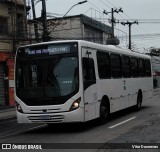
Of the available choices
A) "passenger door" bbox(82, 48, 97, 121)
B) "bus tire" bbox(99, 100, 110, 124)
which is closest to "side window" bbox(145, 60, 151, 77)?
"bus tire" bbox(99, 100, 110, 124)

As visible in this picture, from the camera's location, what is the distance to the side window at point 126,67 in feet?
64.3

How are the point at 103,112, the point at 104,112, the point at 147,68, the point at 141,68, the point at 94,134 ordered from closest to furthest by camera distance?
the point at 94,134, the point at 103,112, the point at 104,112, the point at 141,68, the point at 147,68

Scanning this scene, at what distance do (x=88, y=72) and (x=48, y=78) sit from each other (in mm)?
1412

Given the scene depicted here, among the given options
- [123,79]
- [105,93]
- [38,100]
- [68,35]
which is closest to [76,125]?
[105,93]

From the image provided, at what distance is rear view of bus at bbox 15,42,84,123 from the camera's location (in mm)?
13891

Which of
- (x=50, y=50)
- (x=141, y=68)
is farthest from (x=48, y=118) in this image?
(x=141, y=68)

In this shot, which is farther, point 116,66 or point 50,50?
point 116,66

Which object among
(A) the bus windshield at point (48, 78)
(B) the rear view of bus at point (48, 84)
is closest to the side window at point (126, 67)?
(B) the rear view of bus at point (48, 84)

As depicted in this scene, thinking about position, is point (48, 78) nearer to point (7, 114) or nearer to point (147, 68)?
point (7, 114)

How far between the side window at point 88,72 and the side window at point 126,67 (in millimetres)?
4434

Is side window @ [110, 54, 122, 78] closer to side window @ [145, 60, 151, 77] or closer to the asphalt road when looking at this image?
the asphalt road

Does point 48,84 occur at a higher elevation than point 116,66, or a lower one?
lower

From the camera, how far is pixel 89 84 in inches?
581

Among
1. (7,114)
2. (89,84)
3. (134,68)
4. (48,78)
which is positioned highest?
(134,68)
